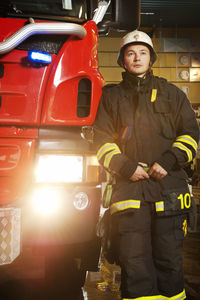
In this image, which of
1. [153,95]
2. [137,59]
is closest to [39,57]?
[137,59]

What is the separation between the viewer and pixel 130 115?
2.02 m

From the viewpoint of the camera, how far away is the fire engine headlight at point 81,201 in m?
1.80

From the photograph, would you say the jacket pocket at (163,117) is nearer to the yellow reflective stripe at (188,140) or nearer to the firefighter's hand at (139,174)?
the yellow reflective stripe at (188,140)

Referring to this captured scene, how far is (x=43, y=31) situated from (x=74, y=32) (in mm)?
202

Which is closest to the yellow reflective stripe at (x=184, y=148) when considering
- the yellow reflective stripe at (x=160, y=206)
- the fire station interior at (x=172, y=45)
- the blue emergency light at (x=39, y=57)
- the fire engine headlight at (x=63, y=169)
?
the yellow reflective stripe at (x=160, y=206)

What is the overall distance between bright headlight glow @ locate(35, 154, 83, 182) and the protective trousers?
0.44 meters

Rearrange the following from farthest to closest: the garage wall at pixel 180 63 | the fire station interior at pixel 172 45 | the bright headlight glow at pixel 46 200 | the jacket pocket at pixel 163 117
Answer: the garage wall at pixel 180 63 → the fire station interior at pixel 172 45 → the jacket pocket at pixel 163 117 → the bright headlight glow at pixel 46 200

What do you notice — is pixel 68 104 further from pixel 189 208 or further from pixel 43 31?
pixel 189 208

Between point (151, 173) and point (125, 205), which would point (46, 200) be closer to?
point (125, 205)

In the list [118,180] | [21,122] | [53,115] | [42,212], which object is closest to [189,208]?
[118,180]

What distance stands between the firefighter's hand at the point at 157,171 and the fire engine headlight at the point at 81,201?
0.46 meters

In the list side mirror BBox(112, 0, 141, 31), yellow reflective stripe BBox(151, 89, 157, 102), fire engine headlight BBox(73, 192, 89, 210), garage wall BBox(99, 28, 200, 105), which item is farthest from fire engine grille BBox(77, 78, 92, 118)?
garage wall BBox(99, 28, 200, 105)

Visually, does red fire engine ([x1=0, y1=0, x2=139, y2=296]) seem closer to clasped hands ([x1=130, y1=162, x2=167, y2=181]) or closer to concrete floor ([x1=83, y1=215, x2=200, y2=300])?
clasped hands ([x1=130, y1=162, x2=167, y2=181])

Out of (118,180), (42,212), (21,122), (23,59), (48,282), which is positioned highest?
(23,59)
